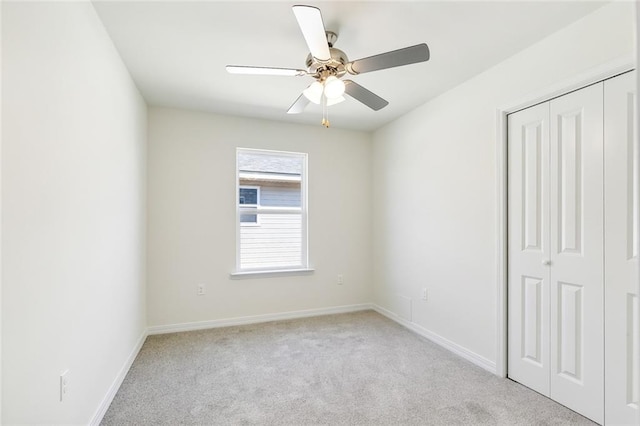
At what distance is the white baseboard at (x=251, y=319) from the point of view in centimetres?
339

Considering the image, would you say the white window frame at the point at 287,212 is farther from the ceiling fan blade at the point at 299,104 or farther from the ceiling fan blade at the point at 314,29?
the ceiling fan blade at the point at 314,29

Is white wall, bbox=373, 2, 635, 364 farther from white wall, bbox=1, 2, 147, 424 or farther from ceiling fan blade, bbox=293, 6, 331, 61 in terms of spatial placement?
white wall, bbox=1, 2, 147, 424

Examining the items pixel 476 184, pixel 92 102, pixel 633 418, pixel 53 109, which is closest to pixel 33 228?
pixel 53 109

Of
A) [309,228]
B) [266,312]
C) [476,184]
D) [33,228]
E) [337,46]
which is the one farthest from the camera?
[309,228]

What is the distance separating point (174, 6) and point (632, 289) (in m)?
3.06

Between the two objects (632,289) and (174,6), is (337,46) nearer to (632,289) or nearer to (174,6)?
(174,6)

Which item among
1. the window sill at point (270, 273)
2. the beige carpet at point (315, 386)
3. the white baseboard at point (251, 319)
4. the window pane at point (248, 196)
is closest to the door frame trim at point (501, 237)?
the beige carpet at point (315, 386)

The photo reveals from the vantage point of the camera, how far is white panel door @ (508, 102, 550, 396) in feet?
7.14

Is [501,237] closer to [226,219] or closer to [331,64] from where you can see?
[331,64]

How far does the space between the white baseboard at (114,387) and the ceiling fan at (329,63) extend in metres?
2.25

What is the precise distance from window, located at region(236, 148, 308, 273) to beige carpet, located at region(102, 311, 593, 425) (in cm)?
97

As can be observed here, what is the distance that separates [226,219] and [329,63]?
2.31 m

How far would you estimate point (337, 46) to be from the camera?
2201mm

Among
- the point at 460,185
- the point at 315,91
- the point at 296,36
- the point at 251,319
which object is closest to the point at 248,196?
the point at 251,319
